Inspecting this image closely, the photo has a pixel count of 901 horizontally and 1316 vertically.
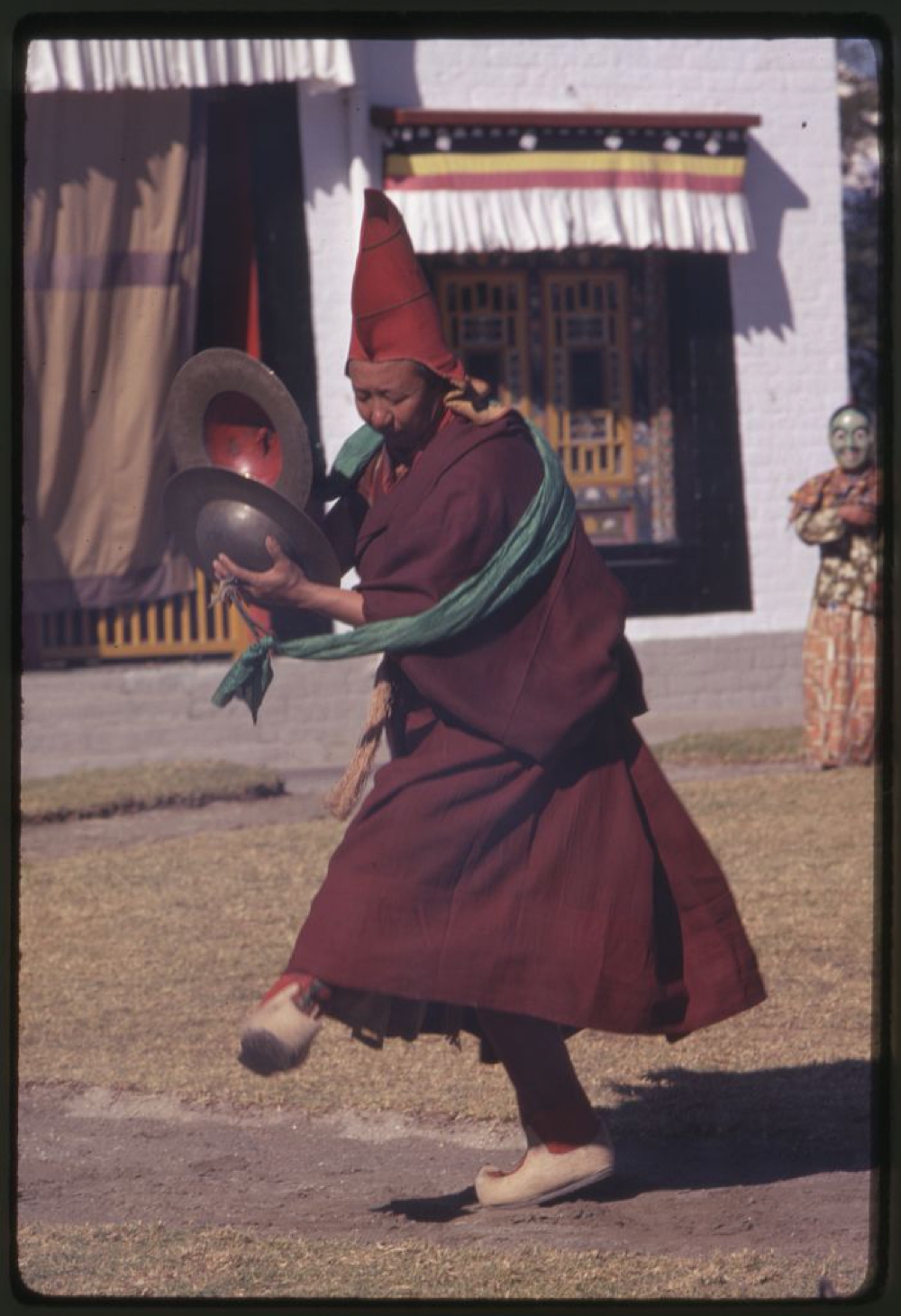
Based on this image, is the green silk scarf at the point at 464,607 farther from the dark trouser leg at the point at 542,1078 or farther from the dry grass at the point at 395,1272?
the dry grass at the point at 395,1272

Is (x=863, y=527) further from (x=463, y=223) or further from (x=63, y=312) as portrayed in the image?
(x=63, y=312)

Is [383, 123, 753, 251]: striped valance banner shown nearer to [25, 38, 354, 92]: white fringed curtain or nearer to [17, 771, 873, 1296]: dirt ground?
[25, 38, 354, 92]: white fringed curtain

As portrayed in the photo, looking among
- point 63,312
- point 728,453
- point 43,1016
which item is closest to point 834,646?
point 728,453

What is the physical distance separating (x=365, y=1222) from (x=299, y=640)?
1283 mm

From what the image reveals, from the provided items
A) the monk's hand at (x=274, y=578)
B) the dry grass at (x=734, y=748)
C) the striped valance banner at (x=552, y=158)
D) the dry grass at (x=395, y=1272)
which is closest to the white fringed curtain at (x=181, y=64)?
the striped valance banner at (x=552, y=158)

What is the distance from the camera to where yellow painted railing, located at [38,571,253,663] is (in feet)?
37.9

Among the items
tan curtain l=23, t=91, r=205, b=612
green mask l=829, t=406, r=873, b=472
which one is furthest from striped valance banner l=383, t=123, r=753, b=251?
green mask l=829, t=406, r=873, b=472

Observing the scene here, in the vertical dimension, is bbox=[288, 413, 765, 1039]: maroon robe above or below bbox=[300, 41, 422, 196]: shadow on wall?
below

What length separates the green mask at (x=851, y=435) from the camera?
9523mm

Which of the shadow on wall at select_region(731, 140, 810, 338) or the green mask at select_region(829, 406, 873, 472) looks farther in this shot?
the shadow on wall at select_region(731, 140, 810, 338)

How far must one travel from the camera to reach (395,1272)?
385 cm

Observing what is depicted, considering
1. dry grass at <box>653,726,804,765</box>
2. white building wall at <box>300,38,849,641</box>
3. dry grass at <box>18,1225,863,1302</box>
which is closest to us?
dry grass at <box>18,1225,863,1302</box>

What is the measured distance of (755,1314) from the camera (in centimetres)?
347

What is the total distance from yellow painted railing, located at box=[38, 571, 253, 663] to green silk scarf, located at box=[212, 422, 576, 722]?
746cm
